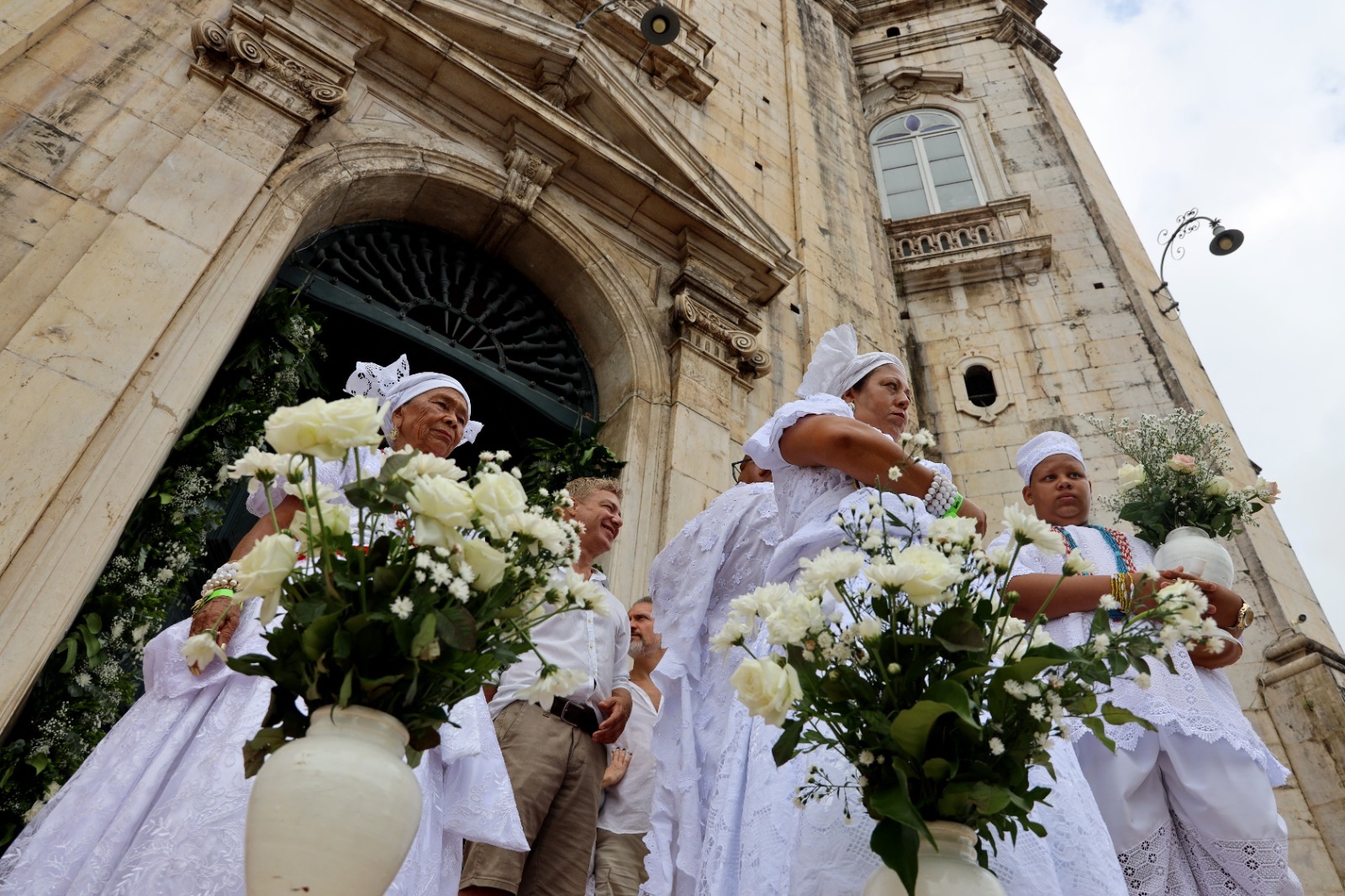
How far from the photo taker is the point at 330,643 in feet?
5.70

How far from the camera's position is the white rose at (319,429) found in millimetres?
1768

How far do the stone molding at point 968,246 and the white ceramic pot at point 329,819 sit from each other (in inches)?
380

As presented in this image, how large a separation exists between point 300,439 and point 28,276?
3.24 m

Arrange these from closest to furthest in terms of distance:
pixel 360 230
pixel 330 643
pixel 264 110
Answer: pixel 330 643, pixel 264 110, pixel 360 230

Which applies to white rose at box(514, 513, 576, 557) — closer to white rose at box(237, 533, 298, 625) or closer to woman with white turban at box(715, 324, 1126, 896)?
white rose at box(237, 533, 298, 625)

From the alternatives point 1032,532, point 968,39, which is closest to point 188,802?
point 1032,532

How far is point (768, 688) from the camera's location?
1.76 meters

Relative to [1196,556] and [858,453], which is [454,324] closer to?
[858,453]

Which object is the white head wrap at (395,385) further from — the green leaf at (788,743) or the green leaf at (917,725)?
the green leaf at (917,725)

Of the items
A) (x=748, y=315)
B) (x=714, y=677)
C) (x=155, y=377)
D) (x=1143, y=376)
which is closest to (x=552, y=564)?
(x=714, y=677)

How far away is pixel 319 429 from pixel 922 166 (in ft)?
38.0

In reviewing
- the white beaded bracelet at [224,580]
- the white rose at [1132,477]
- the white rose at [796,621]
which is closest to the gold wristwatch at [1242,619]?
the white rose at [1132,477]

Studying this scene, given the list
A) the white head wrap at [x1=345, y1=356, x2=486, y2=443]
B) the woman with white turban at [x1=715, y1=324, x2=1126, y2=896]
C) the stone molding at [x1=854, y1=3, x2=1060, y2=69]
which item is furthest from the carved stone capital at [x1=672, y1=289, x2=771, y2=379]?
the stone molding at [x1=854, y1=3, x2=1060, y2=69]

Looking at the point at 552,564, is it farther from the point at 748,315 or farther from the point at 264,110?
the point at 748,315
